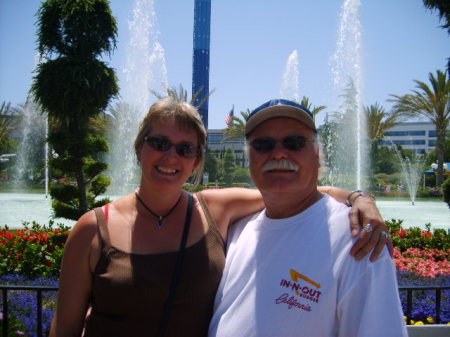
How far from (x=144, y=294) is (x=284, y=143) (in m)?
1.01

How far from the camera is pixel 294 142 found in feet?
6.23

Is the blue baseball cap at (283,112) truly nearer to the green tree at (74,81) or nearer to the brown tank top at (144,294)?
the brown tank top at (144,294)

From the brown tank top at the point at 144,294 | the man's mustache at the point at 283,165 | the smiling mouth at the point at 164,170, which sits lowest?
the brown tank top at the point at 144,294

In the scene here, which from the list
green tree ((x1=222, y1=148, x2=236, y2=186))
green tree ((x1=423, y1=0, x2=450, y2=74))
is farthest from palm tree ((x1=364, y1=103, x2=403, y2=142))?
green tree ((x1=423, y1=0, x2=450, y2=74))

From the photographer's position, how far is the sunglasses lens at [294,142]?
1.90 metres

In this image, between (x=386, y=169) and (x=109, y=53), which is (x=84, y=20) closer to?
(x=109, y=53)

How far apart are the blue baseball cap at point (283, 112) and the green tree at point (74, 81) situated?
23.0ft

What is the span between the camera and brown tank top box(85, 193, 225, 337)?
71.6 inches

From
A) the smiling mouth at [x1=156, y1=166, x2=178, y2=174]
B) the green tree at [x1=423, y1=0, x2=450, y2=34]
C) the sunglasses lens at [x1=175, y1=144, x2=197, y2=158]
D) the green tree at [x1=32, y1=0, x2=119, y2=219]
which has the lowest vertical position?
the smiling mouth at [x1=156, y1=166, x2=178, y2=174]

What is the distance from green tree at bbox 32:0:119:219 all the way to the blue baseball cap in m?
7.01

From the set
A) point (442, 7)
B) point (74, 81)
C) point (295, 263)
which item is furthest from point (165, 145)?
point (442, 7)

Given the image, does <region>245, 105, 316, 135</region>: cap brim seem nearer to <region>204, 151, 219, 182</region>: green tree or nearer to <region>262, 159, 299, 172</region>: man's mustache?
<region>262, 159, 299, 172</region>: man's mustache

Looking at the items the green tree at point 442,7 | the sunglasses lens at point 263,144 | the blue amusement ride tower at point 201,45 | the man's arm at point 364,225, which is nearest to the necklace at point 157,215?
the sunglasses lens at point 263,144

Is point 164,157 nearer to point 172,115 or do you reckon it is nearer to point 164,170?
point 164,170
